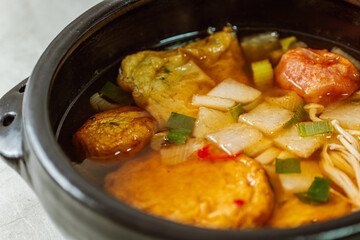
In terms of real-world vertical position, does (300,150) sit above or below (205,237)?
below

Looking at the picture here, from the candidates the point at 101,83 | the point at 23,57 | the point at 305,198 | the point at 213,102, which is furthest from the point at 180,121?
the point at 23,57

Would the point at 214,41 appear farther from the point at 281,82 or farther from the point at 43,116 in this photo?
the point at 43,116

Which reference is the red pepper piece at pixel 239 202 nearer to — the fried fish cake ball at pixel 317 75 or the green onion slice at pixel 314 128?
the green onion slice at pixel 314 128

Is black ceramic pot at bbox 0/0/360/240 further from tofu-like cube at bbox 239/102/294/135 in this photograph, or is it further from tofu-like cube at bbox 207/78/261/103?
tofu-like cube at bbox 239/102/294/135

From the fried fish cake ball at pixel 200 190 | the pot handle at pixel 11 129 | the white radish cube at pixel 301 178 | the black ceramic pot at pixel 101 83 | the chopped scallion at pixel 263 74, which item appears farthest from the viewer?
the chopped scallion at pixel 263 74

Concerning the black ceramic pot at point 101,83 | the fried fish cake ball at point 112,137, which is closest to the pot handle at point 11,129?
the black ceramic pot at point 101,83

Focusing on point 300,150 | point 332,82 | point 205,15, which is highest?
point 205,15

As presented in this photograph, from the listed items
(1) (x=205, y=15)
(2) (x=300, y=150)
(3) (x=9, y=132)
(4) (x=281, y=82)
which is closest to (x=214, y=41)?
(1) (x=205, y=15)

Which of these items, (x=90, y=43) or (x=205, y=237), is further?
(x=90, y=43)
